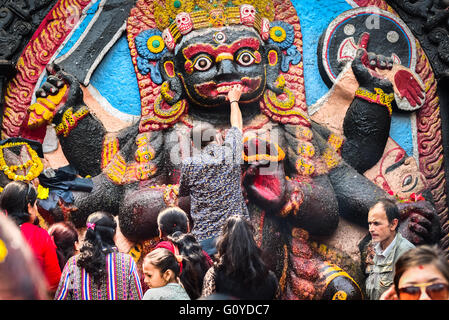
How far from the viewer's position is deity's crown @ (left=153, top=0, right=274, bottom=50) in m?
7.11

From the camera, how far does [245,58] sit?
7016mm

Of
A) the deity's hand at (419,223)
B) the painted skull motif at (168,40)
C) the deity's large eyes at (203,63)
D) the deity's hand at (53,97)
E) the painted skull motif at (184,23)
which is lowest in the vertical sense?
the deity's hand at (419,223)

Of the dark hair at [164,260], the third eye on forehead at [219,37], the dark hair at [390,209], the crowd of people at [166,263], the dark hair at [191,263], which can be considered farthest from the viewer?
the third eye on forehead at [219,37]

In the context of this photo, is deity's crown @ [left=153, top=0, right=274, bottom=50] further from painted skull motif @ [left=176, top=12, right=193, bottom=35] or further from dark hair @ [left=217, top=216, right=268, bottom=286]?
dark hair @ [left=217, top=216, right=268, bottom=286]

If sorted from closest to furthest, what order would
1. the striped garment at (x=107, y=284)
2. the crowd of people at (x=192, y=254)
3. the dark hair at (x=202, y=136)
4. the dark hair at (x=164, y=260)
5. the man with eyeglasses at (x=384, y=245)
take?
the crowd of people at (x=192, y=254) < the dark hair at (x=164, y=260) < the striped garment at (x=107, y=284) < the man with eyeglasses at (x=384, y=245) < the dark hair at (x=202, y=136)

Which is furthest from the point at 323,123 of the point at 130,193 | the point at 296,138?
the point at 130,193

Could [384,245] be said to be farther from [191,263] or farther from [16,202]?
[16,202]

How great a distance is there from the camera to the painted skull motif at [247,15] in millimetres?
7125

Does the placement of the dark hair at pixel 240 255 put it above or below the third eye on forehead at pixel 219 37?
below

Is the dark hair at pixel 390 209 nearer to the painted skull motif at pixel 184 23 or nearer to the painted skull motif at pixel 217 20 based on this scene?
the painted skull motif at pixel 217 20

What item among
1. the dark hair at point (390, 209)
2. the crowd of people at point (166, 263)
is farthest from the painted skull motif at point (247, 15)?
the dark hair at point (390, 209)

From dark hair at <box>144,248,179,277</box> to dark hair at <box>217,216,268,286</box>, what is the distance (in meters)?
0.44

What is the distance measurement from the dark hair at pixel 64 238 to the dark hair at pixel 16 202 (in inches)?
21.0
